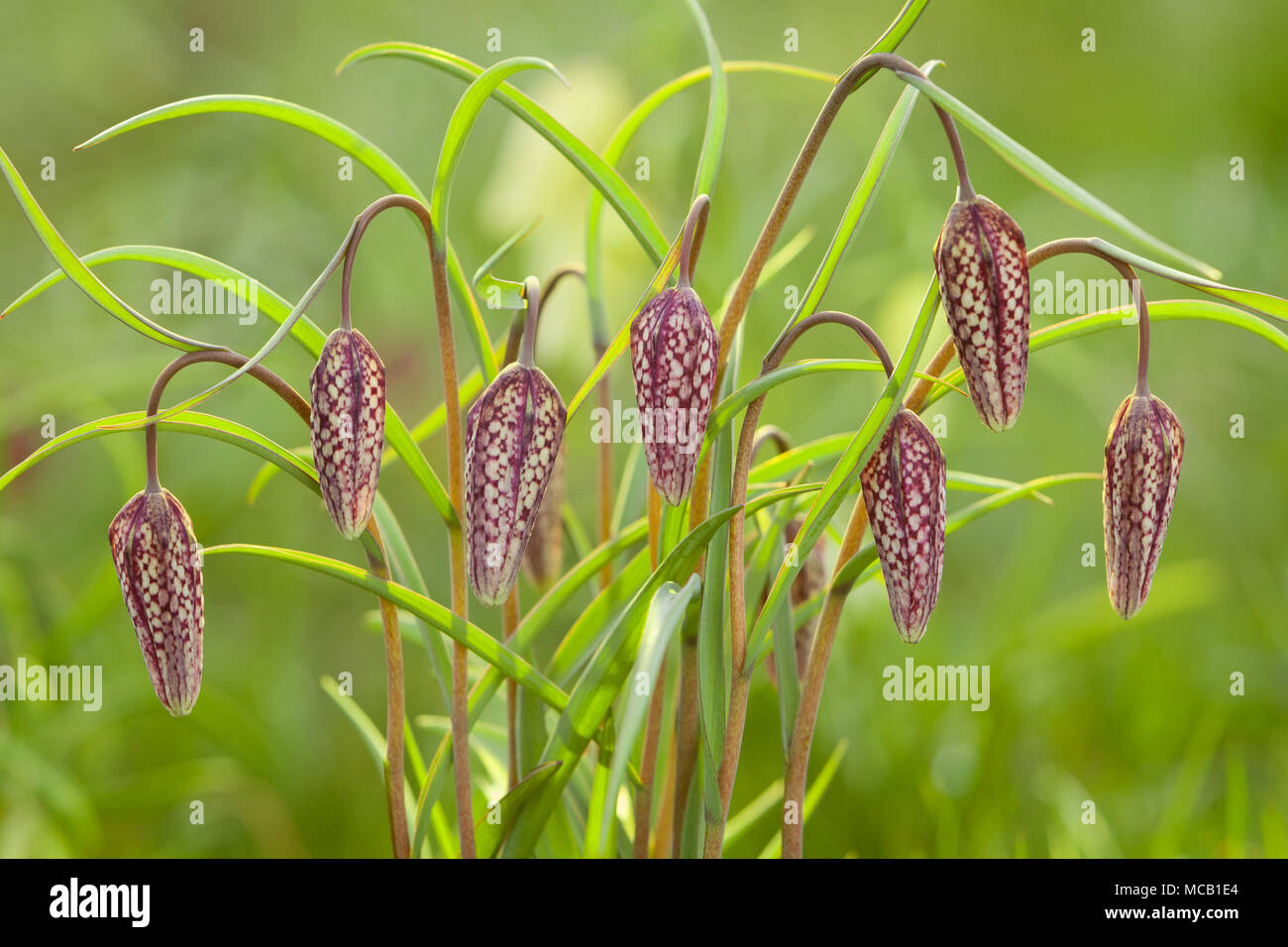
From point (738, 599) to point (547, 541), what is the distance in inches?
10.6

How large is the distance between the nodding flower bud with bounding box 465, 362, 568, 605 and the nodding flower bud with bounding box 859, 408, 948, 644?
20 centimetres

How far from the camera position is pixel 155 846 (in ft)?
5.57

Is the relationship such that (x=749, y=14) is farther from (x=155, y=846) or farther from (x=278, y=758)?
(x=155, y=846)

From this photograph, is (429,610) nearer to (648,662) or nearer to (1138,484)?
(648,662)

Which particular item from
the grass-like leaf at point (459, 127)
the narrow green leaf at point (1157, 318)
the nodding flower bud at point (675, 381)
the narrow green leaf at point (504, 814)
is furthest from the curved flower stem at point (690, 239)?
the narrow green leaf at point (504, 814)

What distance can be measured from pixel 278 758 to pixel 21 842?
446 mm

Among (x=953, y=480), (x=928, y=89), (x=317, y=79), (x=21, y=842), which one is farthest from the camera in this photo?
(x=317, y=79)

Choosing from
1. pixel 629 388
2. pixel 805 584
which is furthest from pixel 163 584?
pixel 629 388

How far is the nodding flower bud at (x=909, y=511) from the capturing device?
24.1 inches

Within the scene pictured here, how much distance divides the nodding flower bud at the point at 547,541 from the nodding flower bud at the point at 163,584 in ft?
0.96

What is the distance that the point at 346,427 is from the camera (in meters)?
0.59

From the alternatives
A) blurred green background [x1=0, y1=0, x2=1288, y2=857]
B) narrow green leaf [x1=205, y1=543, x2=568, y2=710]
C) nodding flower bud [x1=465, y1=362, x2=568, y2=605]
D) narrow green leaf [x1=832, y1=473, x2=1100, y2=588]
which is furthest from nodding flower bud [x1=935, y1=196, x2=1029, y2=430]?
blurred green background [x1=0, y1=0, x2=1288, y2=857]

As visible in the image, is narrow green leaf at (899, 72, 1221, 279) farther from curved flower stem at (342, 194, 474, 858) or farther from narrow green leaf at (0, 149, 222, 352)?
narrow green leaf at (0, 149, 222, 352)
